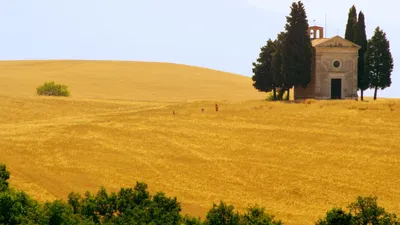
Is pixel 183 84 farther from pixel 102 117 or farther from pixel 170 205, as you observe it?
pixel 170 205

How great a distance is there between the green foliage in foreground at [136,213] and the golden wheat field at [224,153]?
7.98m

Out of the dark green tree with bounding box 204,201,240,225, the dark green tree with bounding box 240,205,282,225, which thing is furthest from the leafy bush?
the dark green tree with bounding box 204,201,240,225

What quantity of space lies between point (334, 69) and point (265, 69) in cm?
705

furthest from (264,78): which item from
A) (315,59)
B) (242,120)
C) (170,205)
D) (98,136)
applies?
(170,205)

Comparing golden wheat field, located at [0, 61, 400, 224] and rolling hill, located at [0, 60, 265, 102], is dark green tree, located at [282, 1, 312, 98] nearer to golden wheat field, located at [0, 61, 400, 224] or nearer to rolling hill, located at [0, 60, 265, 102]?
golden wheat field, located at [0, 61, 400, 224]

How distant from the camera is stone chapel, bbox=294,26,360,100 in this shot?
7288 centimetres

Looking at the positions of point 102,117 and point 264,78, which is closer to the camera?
point 102,117

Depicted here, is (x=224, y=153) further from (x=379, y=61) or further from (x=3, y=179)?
(x=379, y=61)

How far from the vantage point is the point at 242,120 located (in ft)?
193

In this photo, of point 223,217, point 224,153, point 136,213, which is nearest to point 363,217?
point 223,217

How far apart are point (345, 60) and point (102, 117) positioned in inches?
967

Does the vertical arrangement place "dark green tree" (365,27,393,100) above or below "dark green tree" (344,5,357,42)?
below

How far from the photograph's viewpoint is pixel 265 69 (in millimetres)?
76750

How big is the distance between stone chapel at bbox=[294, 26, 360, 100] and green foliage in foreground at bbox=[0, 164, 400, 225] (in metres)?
45.9
